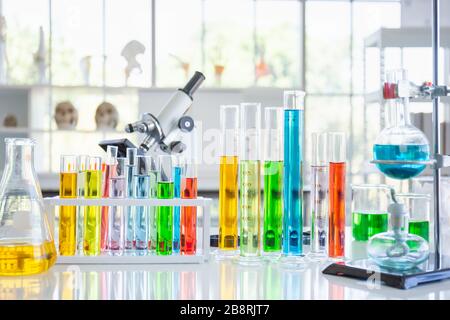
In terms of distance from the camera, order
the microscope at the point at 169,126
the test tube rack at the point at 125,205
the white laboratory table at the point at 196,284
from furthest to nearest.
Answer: the microscope at the point at 169,126
the test tube rack at the point at 125,205
the white laboratory table at the point at 196,284

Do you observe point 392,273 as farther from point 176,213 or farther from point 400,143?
point 176,213

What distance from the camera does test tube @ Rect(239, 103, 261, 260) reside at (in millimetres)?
1265

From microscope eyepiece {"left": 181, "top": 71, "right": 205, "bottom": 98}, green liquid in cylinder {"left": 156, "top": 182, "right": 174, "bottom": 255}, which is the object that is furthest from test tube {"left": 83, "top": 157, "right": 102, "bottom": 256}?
microscope eyepiece {"left": 181, "top": 71, "right": 205, "bottom": 98}

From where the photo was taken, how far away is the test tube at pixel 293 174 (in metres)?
1.27

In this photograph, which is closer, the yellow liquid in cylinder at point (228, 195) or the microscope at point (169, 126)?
the yellow liquid in cylinder at point (228, 195)

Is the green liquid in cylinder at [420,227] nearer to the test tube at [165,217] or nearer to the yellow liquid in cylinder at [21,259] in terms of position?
the test tube at [165,217]

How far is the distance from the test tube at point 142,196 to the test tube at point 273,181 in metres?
0.23

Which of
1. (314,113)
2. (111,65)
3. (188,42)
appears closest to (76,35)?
(111,65)

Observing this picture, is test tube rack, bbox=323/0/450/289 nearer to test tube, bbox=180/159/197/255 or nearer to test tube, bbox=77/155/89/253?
test tube, bbox=180/159/197/255

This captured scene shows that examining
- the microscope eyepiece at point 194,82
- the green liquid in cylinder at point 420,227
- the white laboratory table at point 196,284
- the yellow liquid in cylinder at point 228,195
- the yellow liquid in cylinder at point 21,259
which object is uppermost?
the microscope eyepiece at point 194,82

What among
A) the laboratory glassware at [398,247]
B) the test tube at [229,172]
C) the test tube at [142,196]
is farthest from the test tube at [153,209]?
the laboratory glassware at [398,247]

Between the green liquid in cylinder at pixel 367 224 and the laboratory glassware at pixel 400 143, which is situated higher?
the laboratory glassware at pixel 400 143

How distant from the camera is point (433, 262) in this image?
1.22 meters
